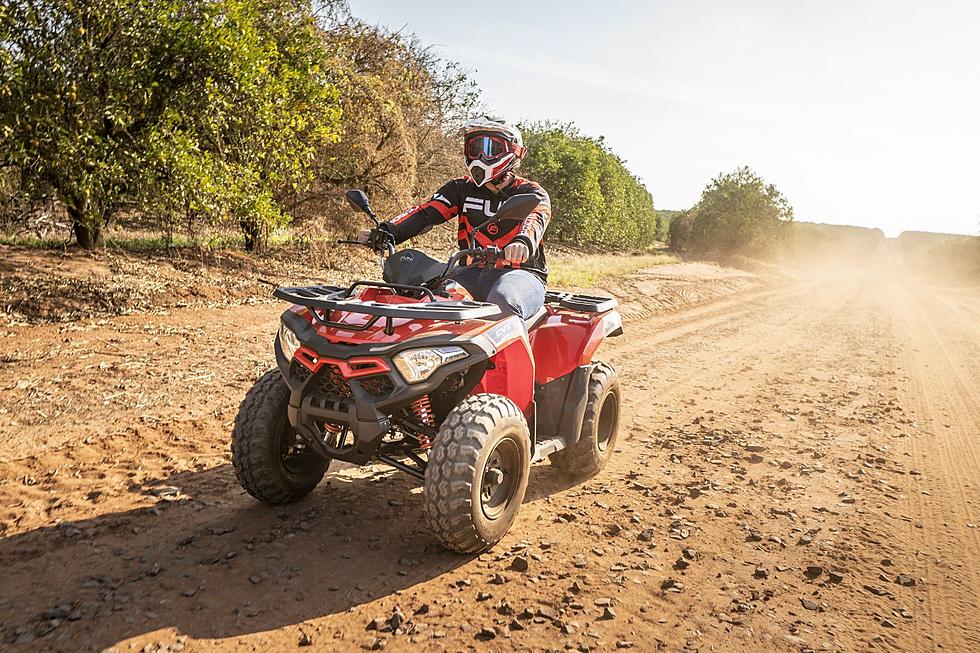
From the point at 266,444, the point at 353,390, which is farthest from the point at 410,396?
the point at 266,444

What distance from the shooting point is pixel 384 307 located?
3291mm

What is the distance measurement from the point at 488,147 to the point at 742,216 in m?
45.4

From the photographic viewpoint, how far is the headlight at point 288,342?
148 inches

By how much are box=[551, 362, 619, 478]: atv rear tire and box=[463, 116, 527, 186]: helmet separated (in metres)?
1.61

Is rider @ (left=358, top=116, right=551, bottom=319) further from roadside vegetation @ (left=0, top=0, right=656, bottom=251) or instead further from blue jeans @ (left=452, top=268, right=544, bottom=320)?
roadside vegetation @ (left=0, top=0, right=656, bottom=251)

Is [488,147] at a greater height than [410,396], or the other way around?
[488,147]

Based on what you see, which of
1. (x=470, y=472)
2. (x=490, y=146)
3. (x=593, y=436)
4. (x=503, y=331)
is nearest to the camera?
(x=470, y=472)

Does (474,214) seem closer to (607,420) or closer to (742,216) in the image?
(607,420)

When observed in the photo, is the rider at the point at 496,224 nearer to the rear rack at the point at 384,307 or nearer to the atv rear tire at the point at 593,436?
the rear rack at the point at 384,307

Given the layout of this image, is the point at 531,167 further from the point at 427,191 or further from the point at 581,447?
the point at 581,447

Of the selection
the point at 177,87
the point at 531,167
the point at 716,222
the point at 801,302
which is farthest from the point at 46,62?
the point at 716,222

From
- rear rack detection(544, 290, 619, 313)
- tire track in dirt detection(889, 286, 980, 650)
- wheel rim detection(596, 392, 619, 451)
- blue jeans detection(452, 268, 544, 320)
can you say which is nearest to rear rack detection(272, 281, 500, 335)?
blue jeans detection(452, 268, 544, 320)

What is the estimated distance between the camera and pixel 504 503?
3746 millimetres

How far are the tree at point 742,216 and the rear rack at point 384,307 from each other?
4624cm
